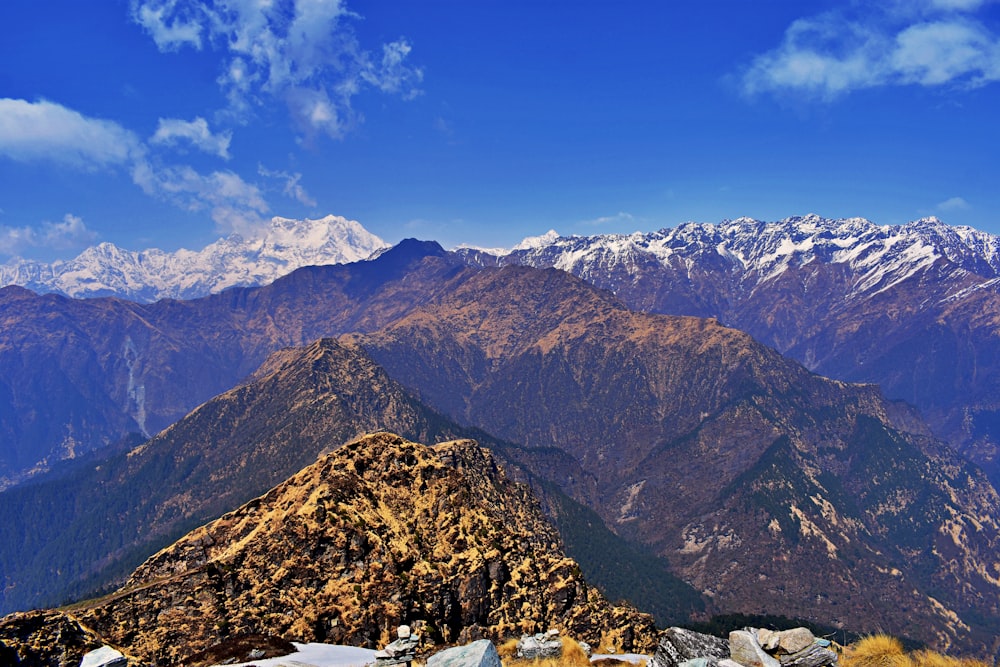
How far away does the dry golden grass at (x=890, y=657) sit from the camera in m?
31.5

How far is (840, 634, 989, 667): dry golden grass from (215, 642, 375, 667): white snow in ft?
105

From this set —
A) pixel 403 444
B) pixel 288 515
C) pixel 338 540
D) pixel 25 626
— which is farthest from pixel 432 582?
pixel 25 626

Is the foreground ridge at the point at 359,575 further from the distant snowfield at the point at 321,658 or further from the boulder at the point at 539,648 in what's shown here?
the boulder at the point at 539,648

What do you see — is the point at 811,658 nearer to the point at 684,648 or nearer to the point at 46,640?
the point at 684,648

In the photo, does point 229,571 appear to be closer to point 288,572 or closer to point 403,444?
point 288,572

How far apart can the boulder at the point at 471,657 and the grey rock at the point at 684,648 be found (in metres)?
10.7

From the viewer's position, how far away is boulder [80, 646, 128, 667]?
38.1 metres

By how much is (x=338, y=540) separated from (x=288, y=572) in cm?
700

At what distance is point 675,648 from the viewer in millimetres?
37781

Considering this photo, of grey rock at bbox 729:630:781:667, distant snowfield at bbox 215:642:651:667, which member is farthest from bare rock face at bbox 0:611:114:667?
grey rock at bbox 729:630:781:667

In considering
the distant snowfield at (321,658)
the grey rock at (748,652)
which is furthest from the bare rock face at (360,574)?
the grey rock at (748,652)

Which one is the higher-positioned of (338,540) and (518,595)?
(338,540)

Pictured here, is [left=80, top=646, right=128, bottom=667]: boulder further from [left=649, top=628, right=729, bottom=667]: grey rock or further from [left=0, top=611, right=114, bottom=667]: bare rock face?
[left=649, top=628, right=729, bottom=667]: grey rock

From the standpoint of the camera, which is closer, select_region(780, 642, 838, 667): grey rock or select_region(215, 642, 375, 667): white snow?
select_region(780, 642, 838, 667): grey rock
